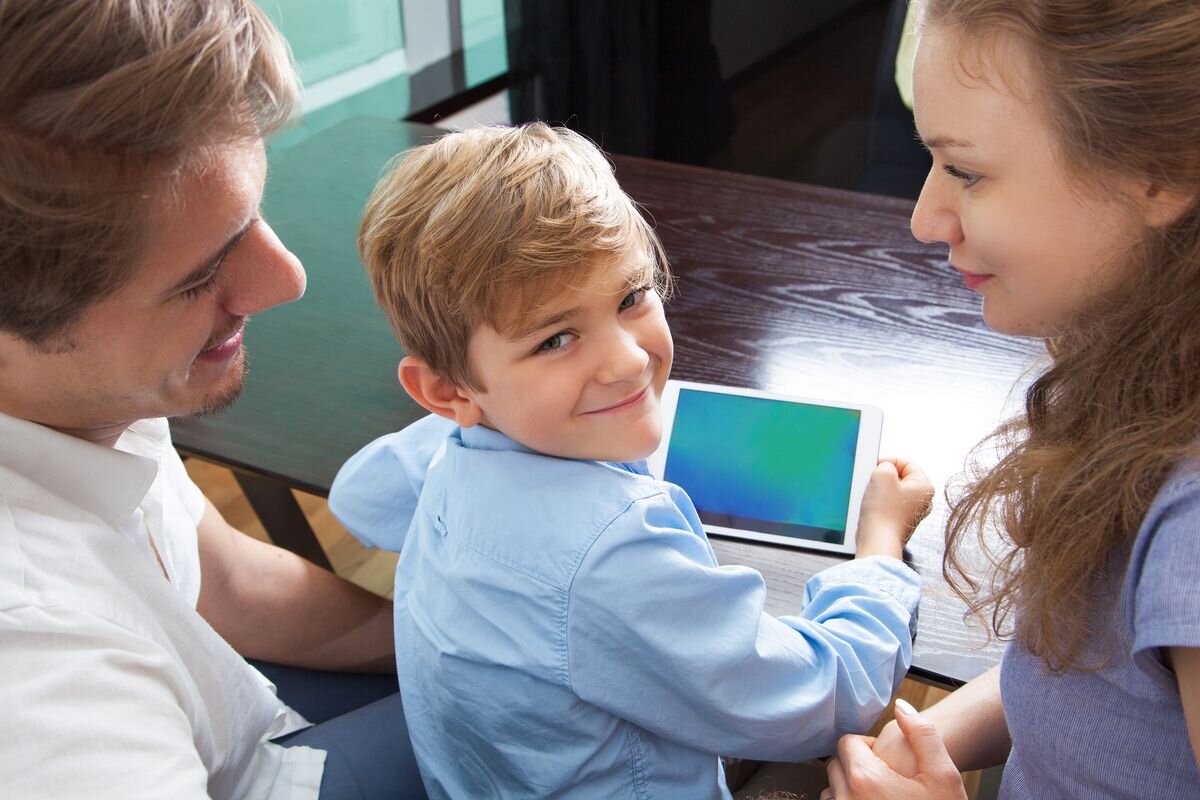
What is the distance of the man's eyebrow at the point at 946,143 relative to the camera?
78cm

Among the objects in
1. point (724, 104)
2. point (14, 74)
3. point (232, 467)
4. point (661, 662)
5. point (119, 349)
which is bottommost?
point (724, 104)

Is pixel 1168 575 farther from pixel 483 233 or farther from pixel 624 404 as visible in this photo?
pixel 483 233

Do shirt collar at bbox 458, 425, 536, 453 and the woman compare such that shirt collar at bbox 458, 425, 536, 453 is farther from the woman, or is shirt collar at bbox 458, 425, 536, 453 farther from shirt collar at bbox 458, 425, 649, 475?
the woman

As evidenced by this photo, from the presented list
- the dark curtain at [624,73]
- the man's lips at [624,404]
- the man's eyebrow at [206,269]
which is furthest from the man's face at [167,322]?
the dark curtain at [624,73]

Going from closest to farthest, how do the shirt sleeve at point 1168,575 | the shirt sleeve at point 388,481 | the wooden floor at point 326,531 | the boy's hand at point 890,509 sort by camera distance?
the shirt sleeve at point 1168,575, the boy's hand at point 890,509, the shirt sleeve at point 388,481, the wooden floor at point 326,531

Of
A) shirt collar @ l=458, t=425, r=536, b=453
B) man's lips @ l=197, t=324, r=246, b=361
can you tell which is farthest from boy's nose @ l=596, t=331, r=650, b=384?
man's lips @ l=197, t=324, r=246, b=361

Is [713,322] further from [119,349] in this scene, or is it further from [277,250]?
[119,349]

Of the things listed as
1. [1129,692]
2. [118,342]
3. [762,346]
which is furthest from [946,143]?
[118,342]

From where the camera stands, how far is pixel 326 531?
2.34 m

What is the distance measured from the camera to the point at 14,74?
704mm

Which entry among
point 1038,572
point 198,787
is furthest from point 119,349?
point 1038,572

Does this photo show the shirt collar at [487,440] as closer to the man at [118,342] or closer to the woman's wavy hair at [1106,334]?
the man at [118,342]

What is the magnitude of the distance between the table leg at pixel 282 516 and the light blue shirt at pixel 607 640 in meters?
0.55

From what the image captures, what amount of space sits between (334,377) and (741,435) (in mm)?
545
